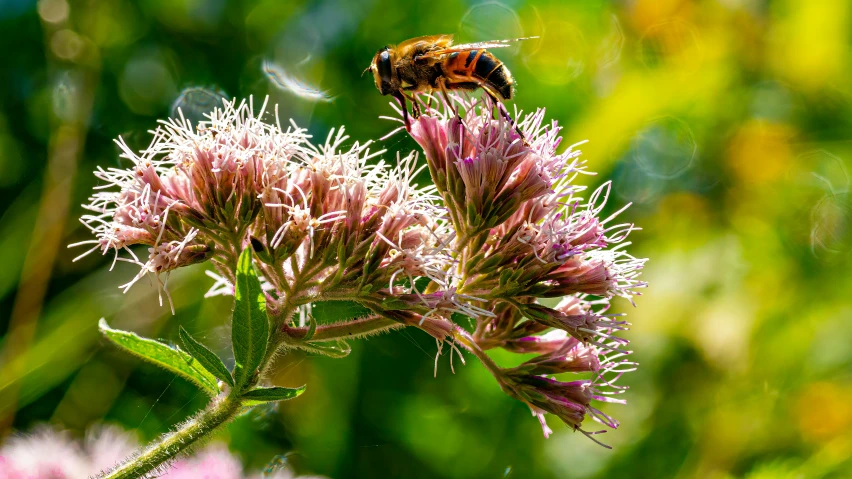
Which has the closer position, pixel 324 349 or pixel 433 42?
pixel 324 349

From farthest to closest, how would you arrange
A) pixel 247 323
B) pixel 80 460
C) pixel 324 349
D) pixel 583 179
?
1. pixel 583 179
2. pixel 80 460
3. pixel 324 349
4. pixel 247 323

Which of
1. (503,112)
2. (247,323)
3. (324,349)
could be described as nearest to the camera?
(247,323)

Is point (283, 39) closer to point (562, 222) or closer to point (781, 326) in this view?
point (562, 222)

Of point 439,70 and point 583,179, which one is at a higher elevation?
point 439,70

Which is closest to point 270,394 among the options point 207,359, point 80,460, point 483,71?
point 207,359

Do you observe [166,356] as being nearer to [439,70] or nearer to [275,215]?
[275,215]

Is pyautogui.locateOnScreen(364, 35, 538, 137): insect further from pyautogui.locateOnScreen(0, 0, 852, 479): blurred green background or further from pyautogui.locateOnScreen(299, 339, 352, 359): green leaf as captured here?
pyautogui.locateOnScreen(0, 0, 852, 479): blurred green background
